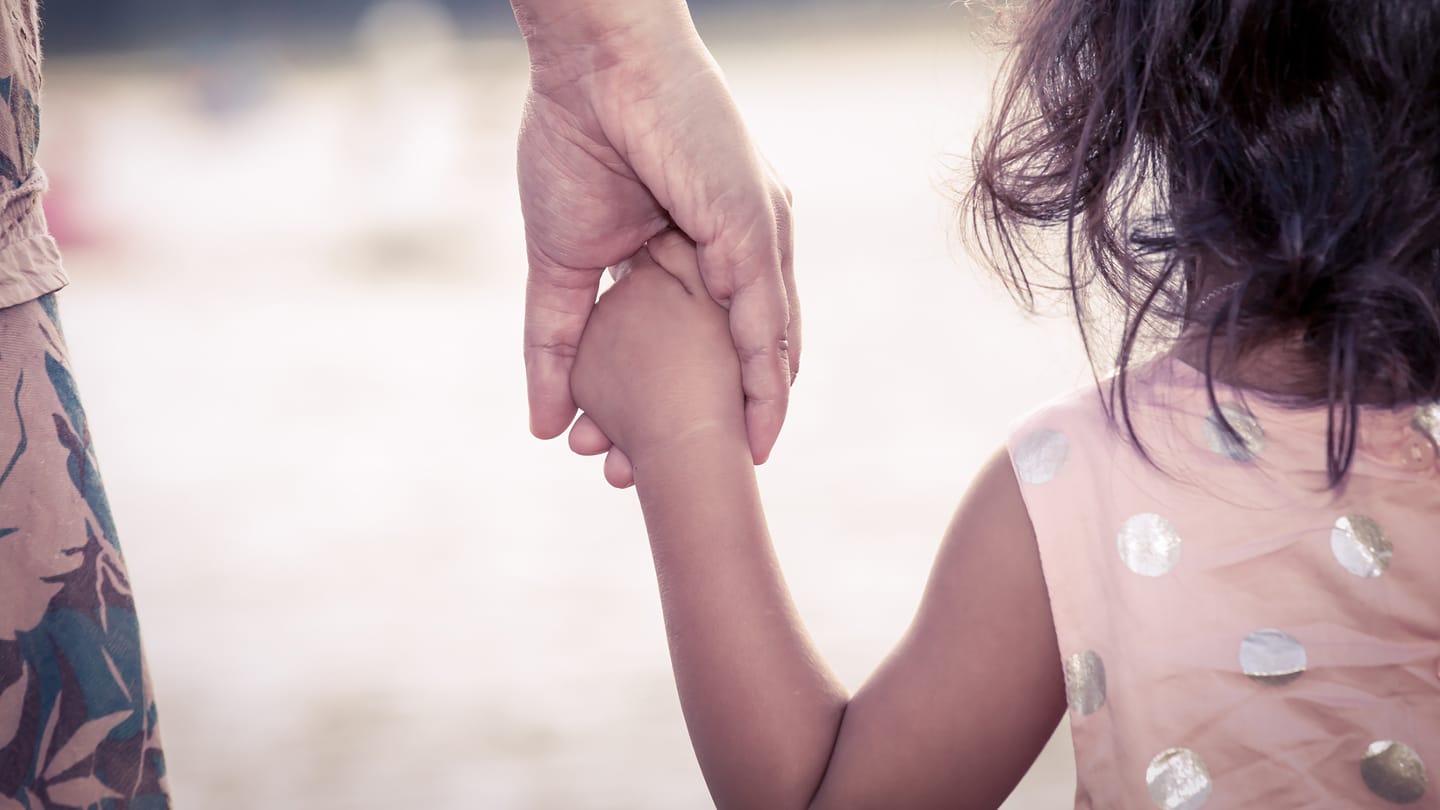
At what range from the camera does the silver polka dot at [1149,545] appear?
626 millimetres

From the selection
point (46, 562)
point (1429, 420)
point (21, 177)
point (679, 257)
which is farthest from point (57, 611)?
point (1429, 420)

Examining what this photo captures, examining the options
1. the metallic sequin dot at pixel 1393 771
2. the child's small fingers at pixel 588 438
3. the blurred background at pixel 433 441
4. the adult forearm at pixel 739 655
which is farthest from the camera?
the blurred background at pixel 433 441

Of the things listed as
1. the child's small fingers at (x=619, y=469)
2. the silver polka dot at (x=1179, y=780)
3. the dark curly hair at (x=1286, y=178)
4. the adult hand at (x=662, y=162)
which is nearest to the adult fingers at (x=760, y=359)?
the adult hand at (x=662, y=162)

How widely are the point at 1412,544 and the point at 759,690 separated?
361 millimetres

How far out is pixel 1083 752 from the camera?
2.09ft

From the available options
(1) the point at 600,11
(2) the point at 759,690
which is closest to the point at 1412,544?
(2) the point at 759,690

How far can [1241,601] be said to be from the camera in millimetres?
612

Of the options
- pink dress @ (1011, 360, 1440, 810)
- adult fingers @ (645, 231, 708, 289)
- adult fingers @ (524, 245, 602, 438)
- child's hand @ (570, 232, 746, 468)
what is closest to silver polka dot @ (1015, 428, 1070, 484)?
pink dress @ (1011, 360, 1440, 810)

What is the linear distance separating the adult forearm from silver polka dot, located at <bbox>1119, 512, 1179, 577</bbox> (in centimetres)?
20

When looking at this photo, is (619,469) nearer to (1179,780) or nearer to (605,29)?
(605,29)

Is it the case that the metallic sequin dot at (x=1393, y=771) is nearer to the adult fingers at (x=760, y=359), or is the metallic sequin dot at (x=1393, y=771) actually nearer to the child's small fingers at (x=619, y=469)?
the adult fingers at (x=760, y=359)

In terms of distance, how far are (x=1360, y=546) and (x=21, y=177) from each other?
2.36 feet

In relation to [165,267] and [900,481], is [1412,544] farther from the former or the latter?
[165,267]

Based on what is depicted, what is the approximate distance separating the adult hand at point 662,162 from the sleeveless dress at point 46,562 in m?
0.38
